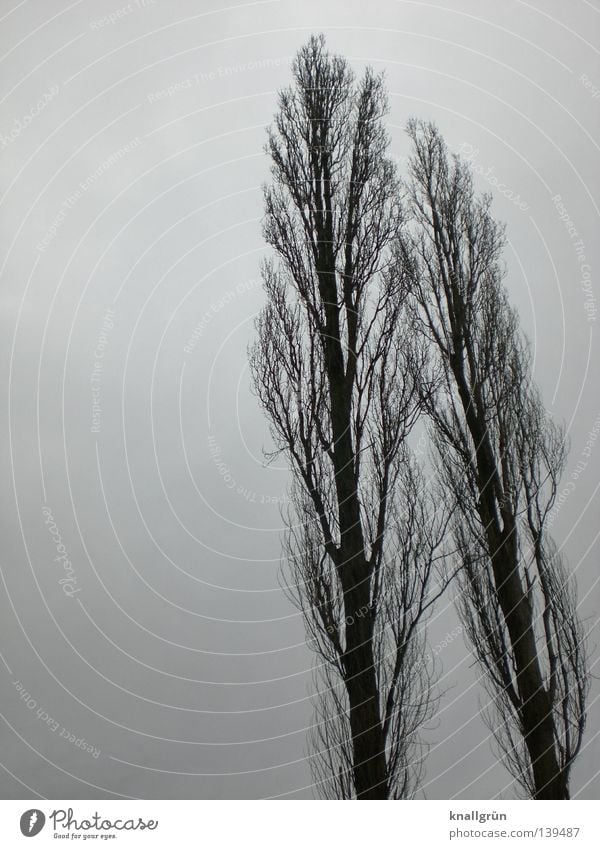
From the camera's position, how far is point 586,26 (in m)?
3.50

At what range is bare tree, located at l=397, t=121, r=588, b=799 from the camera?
307 centimetres

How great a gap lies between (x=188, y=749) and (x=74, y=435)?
1425 millimetres

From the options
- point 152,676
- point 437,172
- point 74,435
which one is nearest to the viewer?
point 152,676

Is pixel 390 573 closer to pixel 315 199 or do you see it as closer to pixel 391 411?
pixel 391 411

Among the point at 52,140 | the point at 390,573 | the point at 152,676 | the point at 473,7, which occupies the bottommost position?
the point at 152,676

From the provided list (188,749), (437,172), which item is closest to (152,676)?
(188,749)

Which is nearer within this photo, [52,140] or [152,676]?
[152,676]
